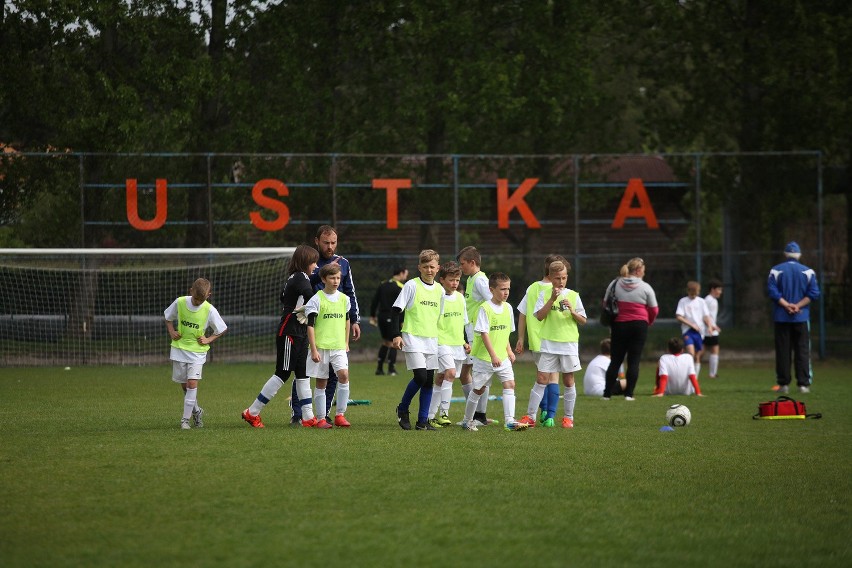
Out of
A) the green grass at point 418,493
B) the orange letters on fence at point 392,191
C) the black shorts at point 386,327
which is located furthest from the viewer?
the orange letters on fence at point 392,191

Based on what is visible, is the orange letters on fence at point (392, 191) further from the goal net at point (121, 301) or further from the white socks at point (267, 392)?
the white socks at point (267, 392)

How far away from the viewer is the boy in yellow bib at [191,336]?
12.2m

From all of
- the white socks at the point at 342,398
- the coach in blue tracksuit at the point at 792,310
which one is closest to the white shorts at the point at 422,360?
the white socks at the point at 342,398

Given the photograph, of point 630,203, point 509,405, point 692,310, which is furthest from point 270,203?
point 509,405

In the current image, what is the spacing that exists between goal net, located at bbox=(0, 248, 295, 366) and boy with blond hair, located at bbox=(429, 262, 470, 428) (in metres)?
10.6

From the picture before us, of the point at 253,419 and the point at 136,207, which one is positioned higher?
the point at 136,207

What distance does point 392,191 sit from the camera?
26.2 metres

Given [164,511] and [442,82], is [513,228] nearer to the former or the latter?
[442,82]

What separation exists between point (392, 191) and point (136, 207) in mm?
5213

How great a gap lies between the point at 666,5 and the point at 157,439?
23377mm

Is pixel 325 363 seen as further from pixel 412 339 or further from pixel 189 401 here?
pixel 189 401

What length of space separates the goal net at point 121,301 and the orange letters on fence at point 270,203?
78 cm

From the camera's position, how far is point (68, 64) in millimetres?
28578

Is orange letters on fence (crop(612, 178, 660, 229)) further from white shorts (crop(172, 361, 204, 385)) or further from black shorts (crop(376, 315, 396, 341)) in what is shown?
white shorts (crop(172, 361, 204, 385))
